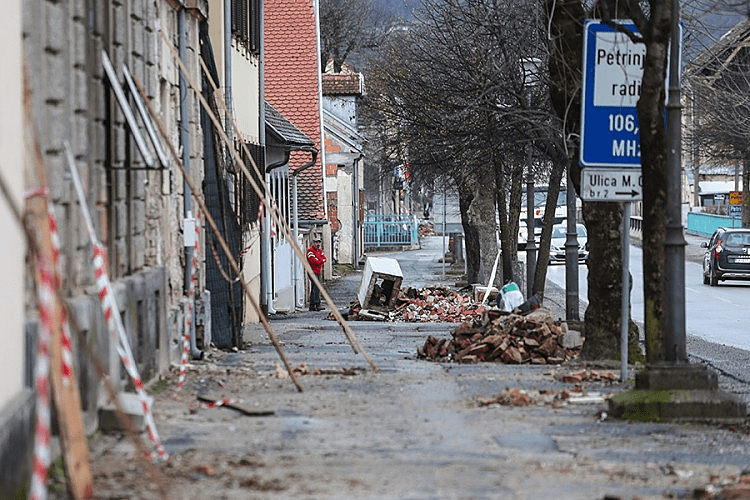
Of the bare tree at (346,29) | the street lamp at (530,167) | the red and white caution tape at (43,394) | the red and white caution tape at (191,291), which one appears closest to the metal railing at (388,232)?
the bare tree at (346,29)

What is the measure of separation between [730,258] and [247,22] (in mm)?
20646

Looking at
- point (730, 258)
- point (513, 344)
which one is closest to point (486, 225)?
point (730, 258)

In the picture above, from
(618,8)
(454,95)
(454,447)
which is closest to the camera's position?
(454,447)

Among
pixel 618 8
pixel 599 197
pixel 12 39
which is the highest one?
pixel 618 8

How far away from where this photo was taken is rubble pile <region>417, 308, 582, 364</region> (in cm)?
1739

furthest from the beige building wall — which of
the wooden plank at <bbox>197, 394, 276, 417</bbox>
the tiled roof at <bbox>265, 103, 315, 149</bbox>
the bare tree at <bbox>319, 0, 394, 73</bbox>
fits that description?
the bare tree at <bbox>319, 0, 394, 73</bbox>

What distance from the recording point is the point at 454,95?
30469 mm

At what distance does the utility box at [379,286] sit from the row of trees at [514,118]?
262 centimetres

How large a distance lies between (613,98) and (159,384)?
4818 millimetres

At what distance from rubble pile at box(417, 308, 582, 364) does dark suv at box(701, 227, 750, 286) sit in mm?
23744

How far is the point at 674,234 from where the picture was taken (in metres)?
11.0

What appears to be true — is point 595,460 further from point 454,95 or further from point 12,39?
point 454,95

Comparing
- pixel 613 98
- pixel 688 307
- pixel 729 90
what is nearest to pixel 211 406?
pixel 613 98

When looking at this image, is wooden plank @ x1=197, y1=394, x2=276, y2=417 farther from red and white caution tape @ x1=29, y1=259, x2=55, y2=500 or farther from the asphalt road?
red and white caution tape @ x1=29, y1=259, x2=55, y2=500
